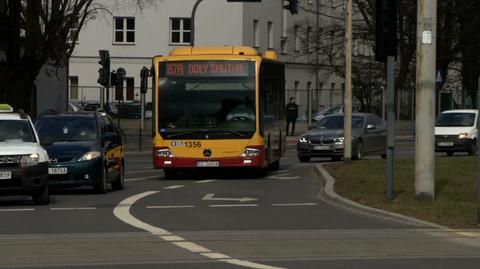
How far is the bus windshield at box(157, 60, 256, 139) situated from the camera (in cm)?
2597

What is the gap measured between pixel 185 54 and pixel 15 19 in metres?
8.90

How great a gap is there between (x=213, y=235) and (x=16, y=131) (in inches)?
260

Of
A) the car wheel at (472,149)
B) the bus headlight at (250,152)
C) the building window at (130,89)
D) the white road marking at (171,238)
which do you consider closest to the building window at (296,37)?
the building window at (130,89)

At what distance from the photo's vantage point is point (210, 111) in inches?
1025

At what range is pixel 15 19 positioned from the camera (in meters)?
33.6

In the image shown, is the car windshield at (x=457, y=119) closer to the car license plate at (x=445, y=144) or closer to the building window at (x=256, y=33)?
the car license plate at (x=445, y=144)

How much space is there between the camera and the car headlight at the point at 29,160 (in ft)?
60.2

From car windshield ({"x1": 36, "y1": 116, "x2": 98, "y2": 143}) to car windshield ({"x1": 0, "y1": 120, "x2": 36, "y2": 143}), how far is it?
240 cm

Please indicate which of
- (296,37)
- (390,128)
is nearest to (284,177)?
(390,128)

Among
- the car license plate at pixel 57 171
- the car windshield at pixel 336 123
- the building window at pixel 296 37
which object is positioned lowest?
the car license plate at pixel 57 171

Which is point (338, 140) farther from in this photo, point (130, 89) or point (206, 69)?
point (130, 89)

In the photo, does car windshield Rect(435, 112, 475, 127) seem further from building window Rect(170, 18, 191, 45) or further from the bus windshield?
building window Rect(170, 18, 191, 45)

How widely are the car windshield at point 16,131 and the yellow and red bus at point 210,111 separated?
6.86 metres

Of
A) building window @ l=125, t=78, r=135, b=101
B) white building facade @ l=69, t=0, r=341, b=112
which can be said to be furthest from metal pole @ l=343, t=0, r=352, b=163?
white building facade @ l=69, t=0, r=341, b=112
